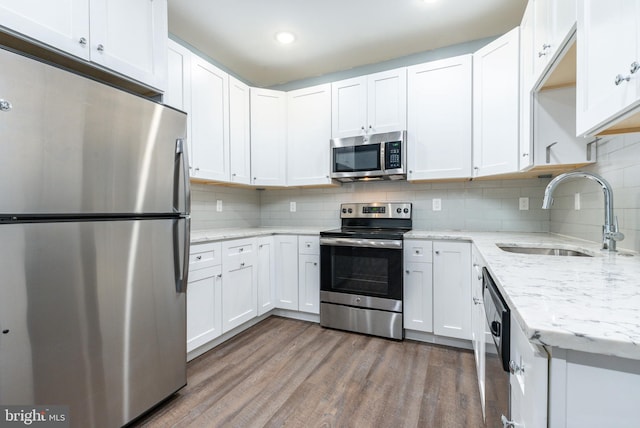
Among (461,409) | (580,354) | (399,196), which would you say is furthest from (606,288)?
(399,196)

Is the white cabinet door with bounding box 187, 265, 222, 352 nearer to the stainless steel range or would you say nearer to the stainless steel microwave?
the stainless steel range

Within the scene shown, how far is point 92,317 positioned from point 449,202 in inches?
108

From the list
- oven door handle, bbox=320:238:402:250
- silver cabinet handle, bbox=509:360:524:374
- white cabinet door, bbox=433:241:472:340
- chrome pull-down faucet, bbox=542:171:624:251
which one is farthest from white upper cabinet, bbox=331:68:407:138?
silver cabinet handle, bbox=509:360:524:374

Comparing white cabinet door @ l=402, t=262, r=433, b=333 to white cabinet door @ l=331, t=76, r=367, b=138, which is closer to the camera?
white cabinet door @ l=402, t=262, r=433, b=333

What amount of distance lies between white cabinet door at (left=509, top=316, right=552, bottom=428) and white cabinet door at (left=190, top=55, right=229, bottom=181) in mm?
2266

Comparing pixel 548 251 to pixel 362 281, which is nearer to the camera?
pixel 548 251

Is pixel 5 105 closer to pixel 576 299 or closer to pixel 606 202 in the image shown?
pixel 576 299

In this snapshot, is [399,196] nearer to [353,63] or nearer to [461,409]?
[353,63]

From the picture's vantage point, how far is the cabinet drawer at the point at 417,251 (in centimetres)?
237

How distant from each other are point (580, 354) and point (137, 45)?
2.19 metres

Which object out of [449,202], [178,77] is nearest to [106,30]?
[178,77]

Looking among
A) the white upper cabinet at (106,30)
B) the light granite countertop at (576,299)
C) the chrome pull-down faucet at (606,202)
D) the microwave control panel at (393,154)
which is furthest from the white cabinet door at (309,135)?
the light granite countertop at (576,299)

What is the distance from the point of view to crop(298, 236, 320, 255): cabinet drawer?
9.14 ft

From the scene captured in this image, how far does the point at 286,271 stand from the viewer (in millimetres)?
2910
